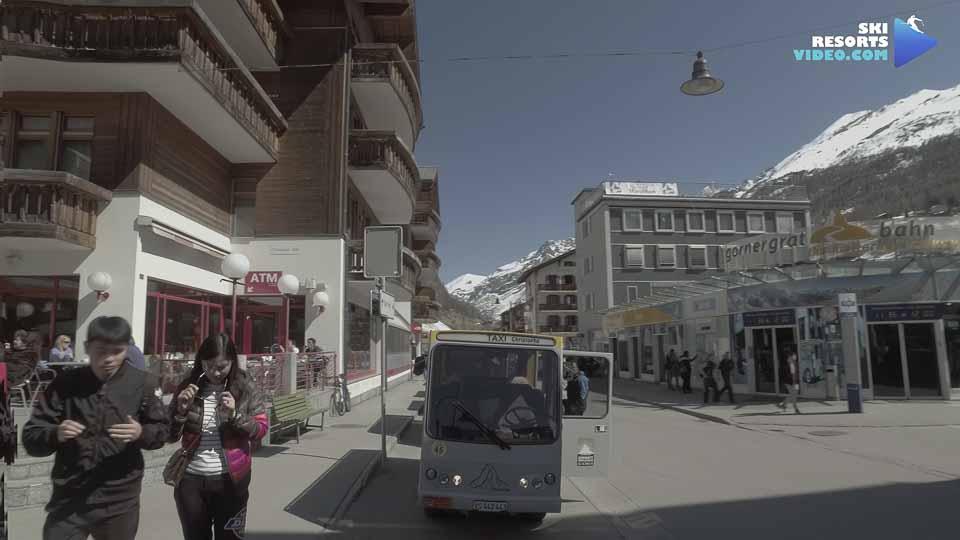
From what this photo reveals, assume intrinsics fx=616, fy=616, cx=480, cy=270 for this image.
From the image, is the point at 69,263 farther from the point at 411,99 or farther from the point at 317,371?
the point at 411,99

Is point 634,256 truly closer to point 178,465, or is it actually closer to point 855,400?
point 855,400

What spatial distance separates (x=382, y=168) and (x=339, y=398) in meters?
7.67

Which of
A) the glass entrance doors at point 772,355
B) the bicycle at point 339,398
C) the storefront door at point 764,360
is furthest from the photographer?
the storefront door at point 764,360

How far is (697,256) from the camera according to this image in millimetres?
49562

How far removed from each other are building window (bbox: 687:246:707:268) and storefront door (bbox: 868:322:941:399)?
98.0 ft

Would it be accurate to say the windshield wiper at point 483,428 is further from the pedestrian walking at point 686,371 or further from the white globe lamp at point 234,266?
the pedestrian walking at point 686,371

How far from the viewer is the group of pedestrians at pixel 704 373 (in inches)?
824

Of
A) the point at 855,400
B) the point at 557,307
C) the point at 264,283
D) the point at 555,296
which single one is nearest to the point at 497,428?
the point at 264,283

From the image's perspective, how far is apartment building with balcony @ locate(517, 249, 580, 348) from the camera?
90125 mm

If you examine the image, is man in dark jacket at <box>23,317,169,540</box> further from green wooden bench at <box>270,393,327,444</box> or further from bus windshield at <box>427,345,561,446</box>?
green wooden bench at <box>270,393,327,444</box>

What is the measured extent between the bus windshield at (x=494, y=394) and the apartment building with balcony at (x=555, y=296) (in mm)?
83311

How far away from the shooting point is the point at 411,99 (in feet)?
77.7

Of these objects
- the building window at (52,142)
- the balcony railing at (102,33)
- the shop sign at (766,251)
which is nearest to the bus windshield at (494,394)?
the balcony railing at (102,33)

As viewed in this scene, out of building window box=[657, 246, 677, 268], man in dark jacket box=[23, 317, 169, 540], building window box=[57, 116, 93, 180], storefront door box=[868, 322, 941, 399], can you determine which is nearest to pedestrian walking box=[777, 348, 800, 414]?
storefront door box=[868, 322, 941, 399]
